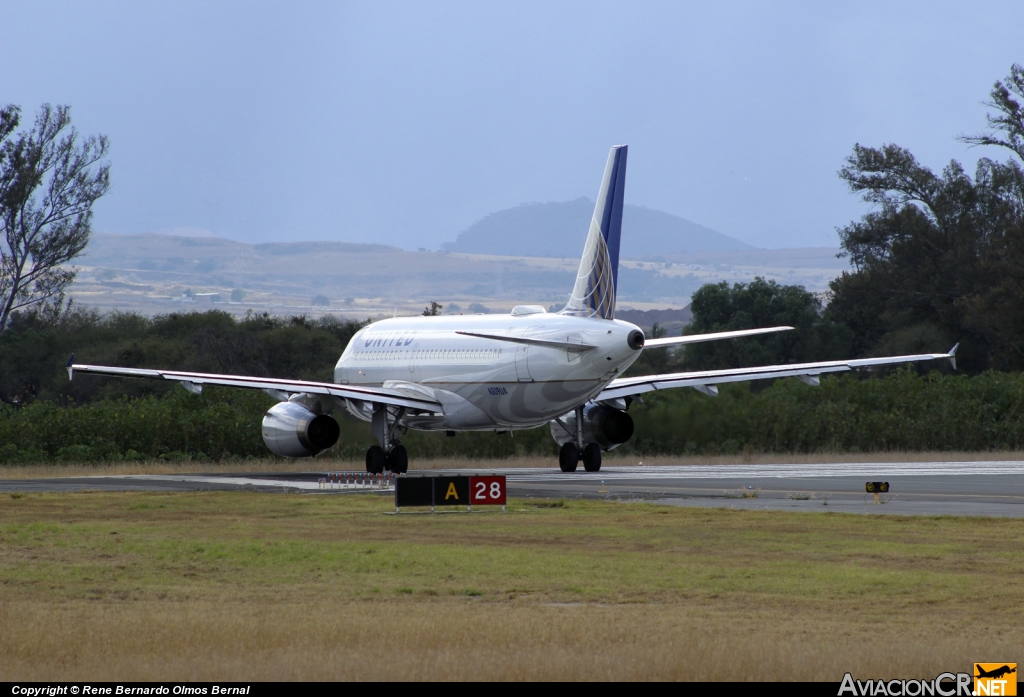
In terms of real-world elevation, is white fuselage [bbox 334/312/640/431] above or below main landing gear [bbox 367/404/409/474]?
above

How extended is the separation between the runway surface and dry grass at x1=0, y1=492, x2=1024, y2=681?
221cm

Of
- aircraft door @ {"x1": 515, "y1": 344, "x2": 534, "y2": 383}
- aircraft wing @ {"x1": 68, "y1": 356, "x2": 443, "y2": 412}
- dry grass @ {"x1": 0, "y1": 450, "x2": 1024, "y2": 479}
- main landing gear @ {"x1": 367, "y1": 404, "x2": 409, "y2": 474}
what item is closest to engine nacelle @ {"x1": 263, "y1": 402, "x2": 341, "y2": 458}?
aircraft wing @ {"x1": 68, "y1": 356, "x2": 443, "y2": 412}

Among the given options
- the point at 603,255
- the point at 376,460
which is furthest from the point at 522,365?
the point at 376,460

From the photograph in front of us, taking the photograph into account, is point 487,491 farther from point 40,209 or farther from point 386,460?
point 40,209

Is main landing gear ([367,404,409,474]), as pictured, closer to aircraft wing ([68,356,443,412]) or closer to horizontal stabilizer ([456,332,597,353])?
aircraft wing ([68,356,443,412])

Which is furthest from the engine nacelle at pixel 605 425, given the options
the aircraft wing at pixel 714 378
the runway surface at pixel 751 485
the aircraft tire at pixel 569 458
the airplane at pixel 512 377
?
the runway surface at pixel 751 485

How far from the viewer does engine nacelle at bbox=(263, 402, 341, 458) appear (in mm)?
37188

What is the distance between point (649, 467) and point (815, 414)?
1247cm

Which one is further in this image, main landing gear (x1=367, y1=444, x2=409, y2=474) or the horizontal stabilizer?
main landing gear (x1=367, y1=444, x2=409, y2=474)

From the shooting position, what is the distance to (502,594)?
49.0 feet

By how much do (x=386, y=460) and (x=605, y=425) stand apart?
6088 mm

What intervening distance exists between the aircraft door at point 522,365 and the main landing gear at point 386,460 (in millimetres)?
3862

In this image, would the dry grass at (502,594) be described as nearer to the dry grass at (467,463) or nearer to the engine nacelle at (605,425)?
the engine nacelle at (605,425)

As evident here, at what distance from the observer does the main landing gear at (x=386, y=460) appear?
3591 cm
